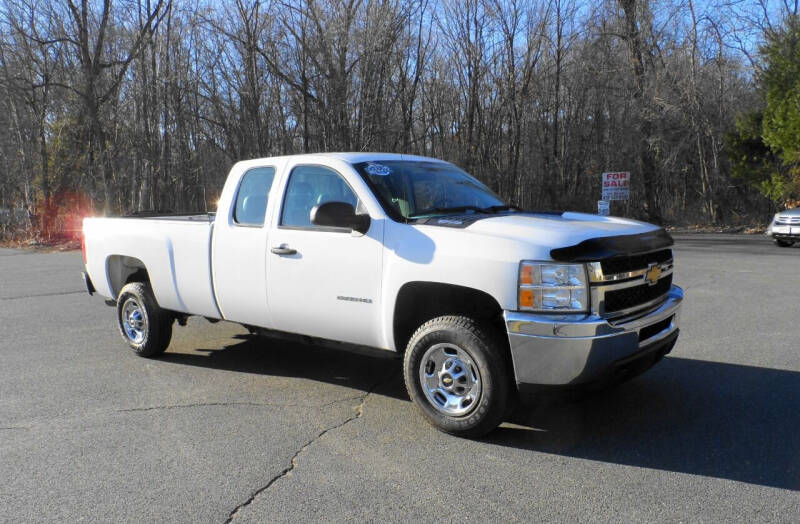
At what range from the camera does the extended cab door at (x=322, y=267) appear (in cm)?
446

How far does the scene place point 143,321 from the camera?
618cm

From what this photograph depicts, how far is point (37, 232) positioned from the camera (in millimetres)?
24188

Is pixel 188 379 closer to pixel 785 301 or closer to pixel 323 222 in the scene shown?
pixel 323 222

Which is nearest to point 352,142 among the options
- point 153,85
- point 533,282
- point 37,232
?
point 153,85

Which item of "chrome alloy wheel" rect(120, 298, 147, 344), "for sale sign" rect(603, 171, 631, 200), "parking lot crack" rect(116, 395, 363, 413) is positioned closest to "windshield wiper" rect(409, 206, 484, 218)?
"parking lot crack" rect(116, 395, 363, 413)

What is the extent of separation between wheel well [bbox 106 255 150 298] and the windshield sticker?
117 inches

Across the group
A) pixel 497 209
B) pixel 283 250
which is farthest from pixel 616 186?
pixel 283 250

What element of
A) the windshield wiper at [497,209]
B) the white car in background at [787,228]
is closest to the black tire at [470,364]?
the windshield wiper at [497,209]

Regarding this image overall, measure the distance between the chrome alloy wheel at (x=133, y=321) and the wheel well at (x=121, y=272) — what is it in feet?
1.00

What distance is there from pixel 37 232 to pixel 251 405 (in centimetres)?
2334

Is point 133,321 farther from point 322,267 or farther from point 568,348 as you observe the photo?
point 568,348

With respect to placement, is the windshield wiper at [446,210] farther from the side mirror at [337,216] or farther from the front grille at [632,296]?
the front grille at [632,296]

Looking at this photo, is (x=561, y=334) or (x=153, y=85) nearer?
(x=561, y=334)

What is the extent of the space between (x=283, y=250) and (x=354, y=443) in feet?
5.36
